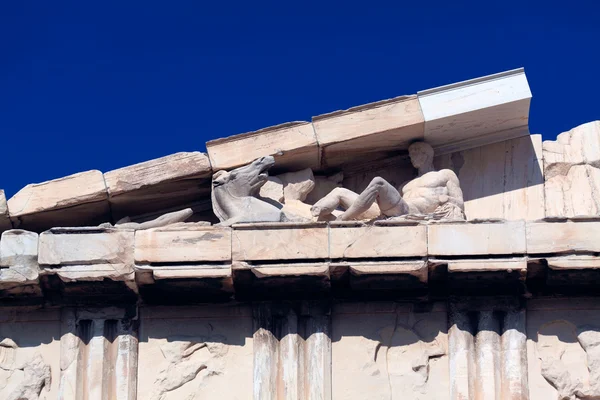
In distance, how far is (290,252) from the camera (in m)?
14.3

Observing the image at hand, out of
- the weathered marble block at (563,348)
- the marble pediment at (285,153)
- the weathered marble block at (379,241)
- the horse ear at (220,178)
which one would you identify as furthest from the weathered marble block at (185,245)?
the weathered marble block at (563,348)

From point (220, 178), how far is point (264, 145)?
1.57 ft

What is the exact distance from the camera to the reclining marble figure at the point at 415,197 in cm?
1454

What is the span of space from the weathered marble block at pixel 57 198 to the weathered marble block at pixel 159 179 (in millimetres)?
109

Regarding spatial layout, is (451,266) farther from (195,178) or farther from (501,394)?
(195,178)

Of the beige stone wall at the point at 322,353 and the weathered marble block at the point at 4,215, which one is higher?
the weathered marble block at the point at 4,215

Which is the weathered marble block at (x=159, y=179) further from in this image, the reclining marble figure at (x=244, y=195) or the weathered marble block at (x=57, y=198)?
the reclining marble figure at (x=244, y=195)

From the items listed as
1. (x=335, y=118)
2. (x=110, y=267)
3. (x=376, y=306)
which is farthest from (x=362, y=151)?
(x=110, y=267)

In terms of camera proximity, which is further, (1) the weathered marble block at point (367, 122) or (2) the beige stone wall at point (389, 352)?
(1) the weathered marble block at point (367, 122)

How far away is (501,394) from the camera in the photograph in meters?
14.2

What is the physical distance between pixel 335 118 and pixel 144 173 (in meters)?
1.65

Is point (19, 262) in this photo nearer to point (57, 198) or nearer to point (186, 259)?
point (57, 198)

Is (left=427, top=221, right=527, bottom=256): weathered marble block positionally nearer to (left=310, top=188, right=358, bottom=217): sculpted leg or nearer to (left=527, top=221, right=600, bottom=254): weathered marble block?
(left=527, top=221, right=600, bottom=254): weathered marble block

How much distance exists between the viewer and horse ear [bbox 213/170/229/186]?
48.6 ft
